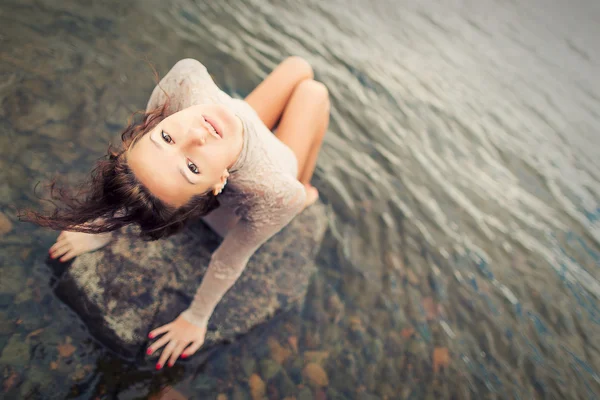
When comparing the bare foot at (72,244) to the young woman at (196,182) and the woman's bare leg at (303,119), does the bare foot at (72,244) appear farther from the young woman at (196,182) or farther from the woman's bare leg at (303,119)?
the woman's bare leg at (303,119)

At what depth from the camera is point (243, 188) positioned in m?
3.10

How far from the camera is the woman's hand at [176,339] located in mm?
3504

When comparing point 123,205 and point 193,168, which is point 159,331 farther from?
point 193,168

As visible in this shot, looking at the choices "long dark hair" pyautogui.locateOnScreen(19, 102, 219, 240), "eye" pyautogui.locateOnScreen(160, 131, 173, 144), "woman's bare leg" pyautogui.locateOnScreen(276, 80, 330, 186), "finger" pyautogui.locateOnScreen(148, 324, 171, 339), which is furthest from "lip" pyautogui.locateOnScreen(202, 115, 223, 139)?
"finger" pyautogui.locateOnScreen(148, 324, 171, 339)

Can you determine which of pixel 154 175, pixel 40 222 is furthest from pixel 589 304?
pixel 40 222

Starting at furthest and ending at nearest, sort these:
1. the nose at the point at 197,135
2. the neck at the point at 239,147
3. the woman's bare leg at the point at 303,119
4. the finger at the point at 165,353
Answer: the woman's bare leg at the point at 303,119
the finger at the point at 165,353
the neck at the point at 239,147
the nose at the point at 197,135

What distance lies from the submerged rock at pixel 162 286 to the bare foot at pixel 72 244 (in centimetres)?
7

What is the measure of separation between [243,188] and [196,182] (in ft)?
1.83

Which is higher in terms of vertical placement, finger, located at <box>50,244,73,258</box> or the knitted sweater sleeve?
the knitted sweater sleeve

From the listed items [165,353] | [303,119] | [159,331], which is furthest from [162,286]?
[303,119]

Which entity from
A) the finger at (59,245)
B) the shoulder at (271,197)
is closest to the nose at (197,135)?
the shoulder at (271,197)

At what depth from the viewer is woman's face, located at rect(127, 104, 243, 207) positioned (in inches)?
98.5

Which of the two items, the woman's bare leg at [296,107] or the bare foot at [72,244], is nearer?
the bare foot at [72,244]

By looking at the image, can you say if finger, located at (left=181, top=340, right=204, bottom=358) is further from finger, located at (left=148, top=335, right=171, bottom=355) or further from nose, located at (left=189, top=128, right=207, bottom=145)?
nose, located at (left=189, top=128, right=207, bottom=145)
